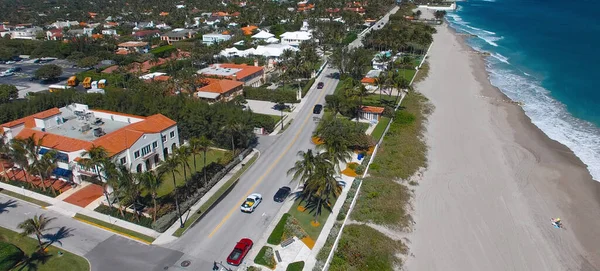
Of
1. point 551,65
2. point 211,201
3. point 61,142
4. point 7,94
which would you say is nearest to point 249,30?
point 7,94

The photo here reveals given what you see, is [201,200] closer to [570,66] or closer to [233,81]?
[233,81]

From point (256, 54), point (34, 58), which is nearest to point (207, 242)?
point (256, 54)

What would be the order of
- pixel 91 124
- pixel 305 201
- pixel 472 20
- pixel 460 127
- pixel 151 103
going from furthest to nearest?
pixel 472 20
pixel 460 127
pixel 151 103
pixel 91 124
pixel 305 201

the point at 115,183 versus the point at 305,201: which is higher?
the point at 115,183

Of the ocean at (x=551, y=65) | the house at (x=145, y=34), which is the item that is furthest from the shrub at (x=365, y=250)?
the house at (x=145, y=34)

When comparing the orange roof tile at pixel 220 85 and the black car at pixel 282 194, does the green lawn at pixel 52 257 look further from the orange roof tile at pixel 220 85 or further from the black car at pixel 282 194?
the orange roof tile at pixel 220 85

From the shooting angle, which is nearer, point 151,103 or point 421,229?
point 421,229

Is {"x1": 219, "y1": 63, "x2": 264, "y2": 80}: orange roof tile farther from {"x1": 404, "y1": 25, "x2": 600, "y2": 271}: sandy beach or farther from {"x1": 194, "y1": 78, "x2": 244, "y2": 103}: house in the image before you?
{"x1": 404, "y1": 25, "x2": 600, "y2": 271}: sandy beach
